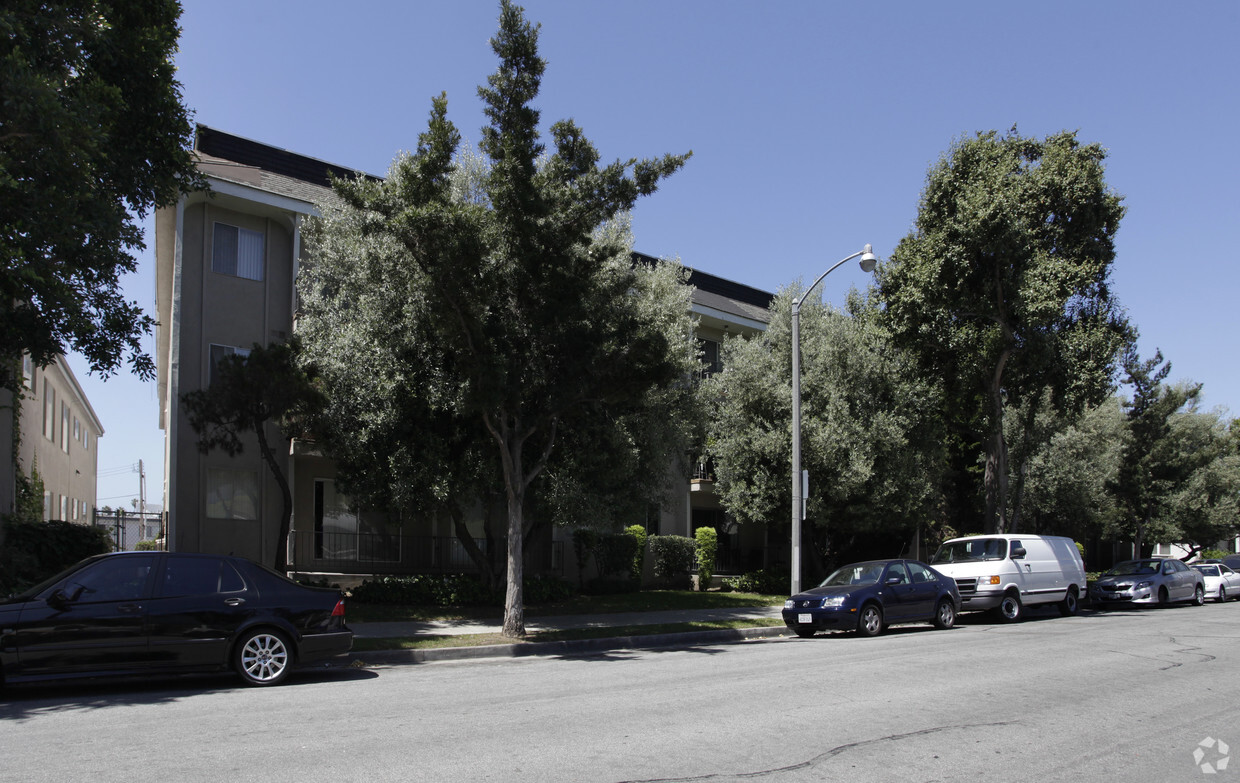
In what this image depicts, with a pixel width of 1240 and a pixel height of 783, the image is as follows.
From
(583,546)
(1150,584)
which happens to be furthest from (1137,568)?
(583,546)

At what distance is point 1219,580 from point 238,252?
2867cm

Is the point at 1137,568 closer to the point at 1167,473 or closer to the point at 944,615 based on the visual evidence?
the point at 944,615

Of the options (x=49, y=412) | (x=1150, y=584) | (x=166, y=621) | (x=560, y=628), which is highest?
(x=49, y=412)

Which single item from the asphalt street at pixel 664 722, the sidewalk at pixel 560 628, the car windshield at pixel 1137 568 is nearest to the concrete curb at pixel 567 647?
the sidewalk at pixel 560 628

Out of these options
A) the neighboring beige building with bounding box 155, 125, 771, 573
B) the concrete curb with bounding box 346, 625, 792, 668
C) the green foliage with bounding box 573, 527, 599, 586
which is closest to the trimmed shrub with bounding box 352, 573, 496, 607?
the neighboring beige building with bounding box 155, 125, 771, 573

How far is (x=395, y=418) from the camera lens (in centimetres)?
1572

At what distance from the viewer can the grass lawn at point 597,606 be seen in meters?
16.8

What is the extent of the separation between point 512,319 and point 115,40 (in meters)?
6.77

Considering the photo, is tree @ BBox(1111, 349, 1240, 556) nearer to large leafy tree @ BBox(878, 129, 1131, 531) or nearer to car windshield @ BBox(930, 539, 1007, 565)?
large leafy tree @ BBox(878, 129, 1131, 531)

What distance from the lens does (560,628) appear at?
1561 cm

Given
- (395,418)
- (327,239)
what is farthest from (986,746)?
(327,239)

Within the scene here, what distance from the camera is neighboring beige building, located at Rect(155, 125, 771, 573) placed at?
1961cm

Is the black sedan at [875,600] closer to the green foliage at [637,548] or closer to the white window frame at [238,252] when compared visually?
the green foliage at [637,548]

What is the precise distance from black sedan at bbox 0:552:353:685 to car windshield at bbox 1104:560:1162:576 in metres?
21.0
